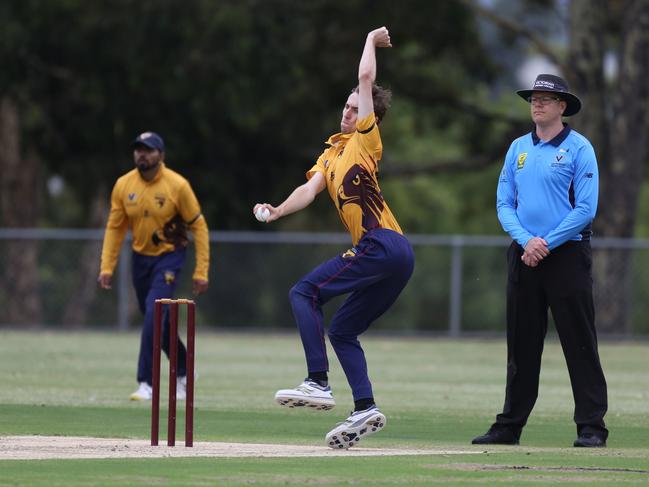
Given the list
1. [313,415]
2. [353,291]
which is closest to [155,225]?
[313,415]

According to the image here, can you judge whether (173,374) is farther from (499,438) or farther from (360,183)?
(499,438)

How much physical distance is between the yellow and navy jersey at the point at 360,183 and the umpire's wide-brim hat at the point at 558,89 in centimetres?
122

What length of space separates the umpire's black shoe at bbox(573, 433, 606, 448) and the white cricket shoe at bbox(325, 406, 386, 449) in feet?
4.79

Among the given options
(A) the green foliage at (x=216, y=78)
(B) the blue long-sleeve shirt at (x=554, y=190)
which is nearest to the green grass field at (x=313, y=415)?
(B) the blue long-sleeve shirt at (x=554, y=190)

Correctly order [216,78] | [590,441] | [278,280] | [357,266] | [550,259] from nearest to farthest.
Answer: [357,266]
[590,441]
[550,259]
[278,280]
[216,78]

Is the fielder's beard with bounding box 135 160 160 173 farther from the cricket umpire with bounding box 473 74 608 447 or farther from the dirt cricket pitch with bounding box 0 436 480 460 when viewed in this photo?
the cricket umpire with bounding box 473 74 608 447

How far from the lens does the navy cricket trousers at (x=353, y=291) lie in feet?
31.4

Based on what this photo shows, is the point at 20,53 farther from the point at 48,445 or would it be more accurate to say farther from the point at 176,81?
the point at 48,445

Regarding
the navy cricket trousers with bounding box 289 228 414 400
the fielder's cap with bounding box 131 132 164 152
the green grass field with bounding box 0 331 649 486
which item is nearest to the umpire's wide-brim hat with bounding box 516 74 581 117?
the navy cricket trousers with bounding box 289 228 414 400

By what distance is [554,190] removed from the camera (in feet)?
33.4

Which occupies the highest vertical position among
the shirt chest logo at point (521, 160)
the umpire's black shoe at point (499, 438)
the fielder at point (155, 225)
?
the shirt chest logo at point (521, 160)

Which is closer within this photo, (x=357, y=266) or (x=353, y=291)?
(x=357, y=266)

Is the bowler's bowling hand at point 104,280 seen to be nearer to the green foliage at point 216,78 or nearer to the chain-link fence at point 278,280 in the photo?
the chain-link fence at point 278,280

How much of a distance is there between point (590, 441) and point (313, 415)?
3.02m
